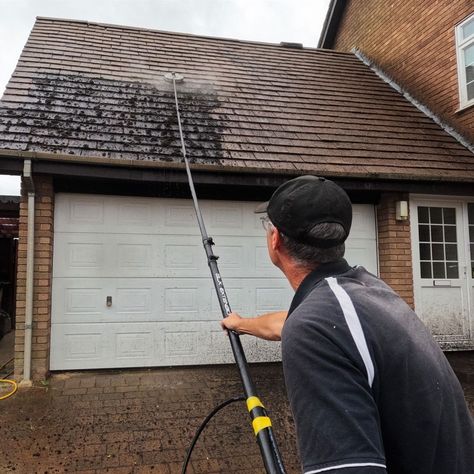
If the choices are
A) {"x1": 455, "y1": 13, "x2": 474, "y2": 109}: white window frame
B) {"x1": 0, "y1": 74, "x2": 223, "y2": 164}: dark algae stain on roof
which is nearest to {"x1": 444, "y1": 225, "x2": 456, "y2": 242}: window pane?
{"x1": 455, "y1": 13, "x2": 474, "y2": 109}: white window frame

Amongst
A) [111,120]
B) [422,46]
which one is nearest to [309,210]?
[111,120]

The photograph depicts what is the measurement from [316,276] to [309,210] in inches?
7.8

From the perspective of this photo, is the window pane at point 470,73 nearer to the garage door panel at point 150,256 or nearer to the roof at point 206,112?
the roof at point 206,112

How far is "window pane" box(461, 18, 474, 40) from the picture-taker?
7.51 metres

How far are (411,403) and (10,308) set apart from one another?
10.6 metres

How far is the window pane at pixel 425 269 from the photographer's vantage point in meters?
6.65

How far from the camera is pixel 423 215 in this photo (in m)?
6.77

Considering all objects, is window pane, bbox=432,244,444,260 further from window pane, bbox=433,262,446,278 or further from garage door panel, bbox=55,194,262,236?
garage door panel, bbox=55,194,262,236

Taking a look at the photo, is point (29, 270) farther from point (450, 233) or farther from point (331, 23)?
point (331, 23)

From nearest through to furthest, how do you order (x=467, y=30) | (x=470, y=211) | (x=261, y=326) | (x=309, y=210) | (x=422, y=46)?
1. (x=309, y=210)
2. (x=261, y=326)
3. (x=470, y=211)
4. (x=467, y=30)
5. (x=422, y=46)

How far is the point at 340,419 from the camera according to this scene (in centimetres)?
94

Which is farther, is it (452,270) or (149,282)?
(452,270)

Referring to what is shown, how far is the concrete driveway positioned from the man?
260cm

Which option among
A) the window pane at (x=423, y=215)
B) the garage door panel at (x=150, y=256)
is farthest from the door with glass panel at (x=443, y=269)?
the garage door panel at (x=150, y=256)
